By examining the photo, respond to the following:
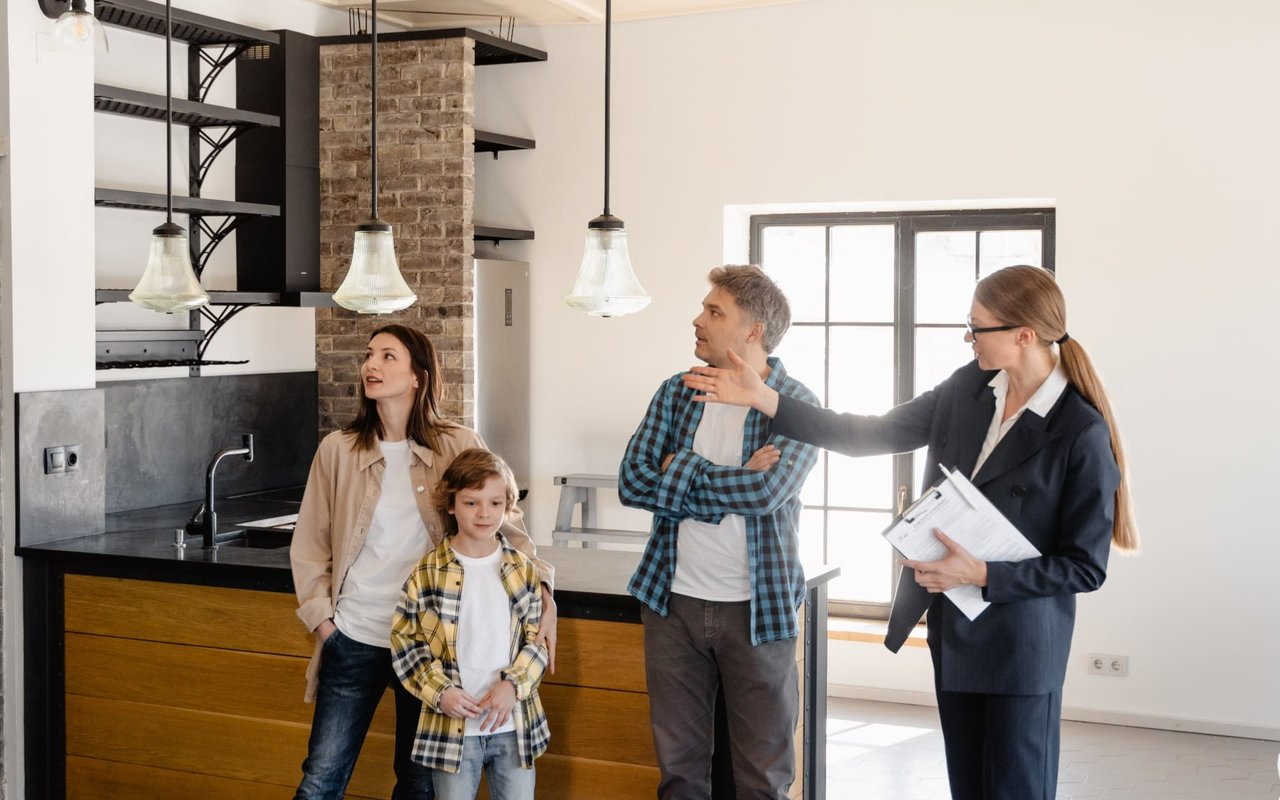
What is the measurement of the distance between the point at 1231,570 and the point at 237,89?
441cm

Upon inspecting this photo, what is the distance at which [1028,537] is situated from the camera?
2385 millimetres

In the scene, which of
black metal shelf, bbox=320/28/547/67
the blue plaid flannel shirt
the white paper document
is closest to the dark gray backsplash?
black metal shelf, bbox=320/28/547/67

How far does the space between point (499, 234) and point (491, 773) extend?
3.48 meters

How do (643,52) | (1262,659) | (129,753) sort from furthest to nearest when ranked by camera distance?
(643,52), (1262,659), (129,753)

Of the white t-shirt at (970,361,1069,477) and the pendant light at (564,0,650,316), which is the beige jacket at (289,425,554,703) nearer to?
the pendant light at (564,0,650,316)

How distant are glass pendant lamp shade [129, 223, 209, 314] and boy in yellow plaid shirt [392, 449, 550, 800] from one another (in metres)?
0.98

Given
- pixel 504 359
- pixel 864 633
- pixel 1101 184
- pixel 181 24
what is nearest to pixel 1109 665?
pixel 864 633

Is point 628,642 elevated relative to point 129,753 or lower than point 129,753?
elevated

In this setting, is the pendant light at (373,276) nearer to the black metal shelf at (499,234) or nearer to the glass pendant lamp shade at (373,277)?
the glass pendant lamp shade at (373,277)

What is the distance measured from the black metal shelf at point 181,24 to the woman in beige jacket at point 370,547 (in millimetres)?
2040

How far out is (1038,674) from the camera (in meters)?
2.37

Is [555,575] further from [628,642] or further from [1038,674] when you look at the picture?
[1038,674]

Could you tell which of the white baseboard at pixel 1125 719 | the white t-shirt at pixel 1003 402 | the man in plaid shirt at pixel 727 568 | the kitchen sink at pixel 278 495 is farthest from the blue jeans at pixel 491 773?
the white baseboard at pixel 1125 719

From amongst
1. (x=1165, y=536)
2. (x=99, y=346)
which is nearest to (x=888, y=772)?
(x=1165, y=536)
